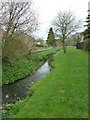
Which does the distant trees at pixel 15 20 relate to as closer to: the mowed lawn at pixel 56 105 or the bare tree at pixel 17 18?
the bare tree at pixel 17 18

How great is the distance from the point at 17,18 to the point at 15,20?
0.36 m

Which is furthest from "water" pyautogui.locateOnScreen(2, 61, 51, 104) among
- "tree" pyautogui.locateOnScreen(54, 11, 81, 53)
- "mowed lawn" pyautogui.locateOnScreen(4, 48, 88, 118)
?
"tree" pyautogui.locateOnScreen(54, 11, 81, 53)

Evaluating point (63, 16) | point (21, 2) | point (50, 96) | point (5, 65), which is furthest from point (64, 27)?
point (50, 96)

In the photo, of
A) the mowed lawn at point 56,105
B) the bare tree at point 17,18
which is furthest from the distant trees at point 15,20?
the mowed lawn at point 56,105

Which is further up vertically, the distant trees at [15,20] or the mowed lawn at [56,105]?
the distant trees at [15,20]

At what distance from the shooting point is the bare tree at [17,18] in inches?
1003

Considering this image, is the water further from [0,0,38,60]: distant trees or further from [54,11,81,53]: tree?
[54,11,81,53]: tree

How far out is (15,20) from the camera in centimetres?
2738

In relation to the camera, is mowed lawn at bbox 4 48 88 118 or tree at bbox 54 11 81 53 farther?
tree at bbox 54 11 81 53

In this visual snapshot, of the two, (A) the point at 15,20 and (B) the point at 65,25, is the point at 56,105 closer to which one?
(A) the point at 15,20

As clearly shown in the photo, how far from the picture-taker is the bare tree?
83.6 feet

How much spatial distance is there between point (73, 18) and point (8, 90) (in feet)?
141

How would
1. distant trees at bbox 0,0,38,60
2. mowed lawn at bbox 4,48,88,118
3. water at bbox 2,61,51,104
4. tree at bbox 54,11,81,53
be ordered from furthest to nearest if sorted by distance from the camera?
1. tree at bbox 54,11,81,53
2. distant trees at bbox 0,0,38,60
3. water at bbox 2,61,51,104
4. mowed lawn at bbox 4,48,88,118

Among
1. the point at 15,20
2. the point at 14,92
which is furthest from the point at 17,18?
the point at 14,92
